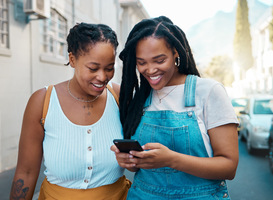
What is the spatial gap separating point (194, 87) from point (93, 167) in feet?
2.84

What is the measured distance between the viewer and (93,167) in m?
1.99

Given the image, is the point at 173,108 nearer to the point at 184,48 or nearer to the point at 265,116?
the point at 184,48

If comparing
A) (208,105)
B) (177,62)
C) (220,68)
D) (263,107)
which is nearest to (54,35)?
(263,107)

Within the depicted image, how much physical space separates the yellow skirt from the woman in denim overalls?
0.16 metres

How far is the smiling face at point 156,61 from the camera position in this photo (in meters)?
1.80

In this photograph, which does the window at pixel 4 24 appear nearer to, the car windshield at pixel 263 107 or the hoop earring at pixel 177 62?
the hoop earring at pixel 177 62

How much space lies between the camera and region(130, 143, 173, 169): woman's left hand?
5.03 ft

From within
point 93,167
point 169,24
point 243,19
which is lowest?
point 93,167

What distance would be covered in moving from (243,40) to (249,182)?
40068 mm

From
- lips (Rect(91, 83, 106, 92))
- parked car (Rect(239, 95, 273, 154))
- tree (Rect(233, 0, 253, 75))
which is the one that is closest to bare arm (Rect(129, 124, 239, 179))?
lips (Rect(91, 83, 106, 92))

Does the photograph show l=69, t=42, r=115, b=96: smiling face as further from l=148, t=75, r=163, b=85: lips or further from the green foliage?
the green foliage

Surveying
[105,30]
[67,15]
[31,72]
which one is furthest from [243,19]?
[105,30]

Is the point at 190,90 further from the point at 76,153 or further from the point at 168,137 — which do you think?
the point at 76,153

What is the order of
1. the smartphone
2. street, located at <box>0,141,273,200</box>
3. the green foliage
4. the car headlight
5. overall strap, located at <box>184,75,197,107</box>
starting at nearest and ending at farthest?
the smartphone < overall strap, located at <box>184,75,197,107</box> < street, located at <box>0,141,273,200</box> < the car headlight < the green foliage
